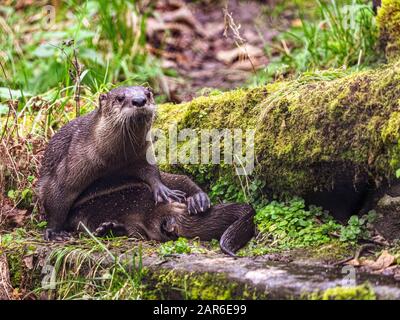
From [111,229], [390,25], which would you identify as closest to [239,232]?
[111,229]

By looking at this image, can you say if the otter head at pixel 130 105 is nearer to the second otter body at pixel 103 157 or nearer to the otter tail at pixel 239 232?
the second otter body at pixel 103 157

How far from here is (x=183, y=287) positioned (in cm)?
361

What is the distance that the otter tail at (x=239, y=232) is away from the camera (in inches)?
161

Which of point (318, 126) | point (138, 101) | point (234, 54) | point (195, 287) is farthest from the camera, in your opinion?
point (234, 54)

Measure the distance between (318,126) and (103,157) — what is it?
1.25 metres

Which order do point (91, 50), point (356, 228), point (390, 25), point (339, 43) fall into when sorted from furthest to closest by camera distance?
point (91, 50) → point (339, 43) → point (390, 25) → point (356, 228)

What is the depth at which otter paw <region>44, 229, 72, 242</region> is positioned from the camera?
179 inches

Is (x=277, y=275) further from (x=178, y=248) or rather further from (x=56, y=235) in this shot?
(x=56, y=235)

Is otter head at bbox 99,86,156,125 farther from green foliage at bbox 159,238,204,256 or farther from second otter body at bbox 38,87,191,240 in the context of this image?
green foliage at bbox 159,238,204,256

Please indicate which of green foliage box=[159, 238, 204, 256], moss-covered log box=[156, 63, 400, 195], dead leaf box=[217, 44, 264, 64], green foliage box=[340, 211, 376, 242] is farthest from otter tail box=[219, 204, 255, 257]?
dead leaf box=[217, 44, 264, 64]

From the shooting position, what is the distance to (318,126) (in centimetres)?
419

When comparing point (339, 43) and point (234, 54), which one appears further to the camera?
point (234, 54)
